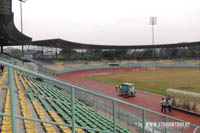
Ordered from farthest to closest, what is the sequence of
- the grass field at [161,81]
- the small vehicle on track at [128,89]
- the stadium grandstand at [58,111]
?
the grass field at [161,81], the small vehicle on track at [128,89], the stadium grandstand at [58,111]

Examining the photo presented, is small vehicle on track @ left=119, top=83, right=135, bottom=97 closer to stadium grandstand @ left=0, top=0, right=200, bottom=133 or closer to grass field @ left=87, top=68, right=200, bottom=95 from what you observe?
grass field @ left=87, top=68, right=200, bottom=95

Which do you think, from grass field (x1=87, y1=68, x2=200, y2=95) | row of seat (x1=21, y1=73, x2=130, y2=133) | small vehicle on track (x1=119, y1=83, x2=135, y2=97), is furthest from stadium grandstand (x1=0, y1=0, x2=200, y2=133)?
grass field (x1=87, y1=68, x2=200, y2=95)

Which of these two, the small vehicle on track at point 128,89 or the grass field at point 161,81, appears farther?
the grass field at point 161,81

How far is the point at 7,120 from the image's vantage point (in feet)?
14.4

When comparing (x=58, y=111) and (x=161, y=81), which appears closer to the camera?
(x=58, y=111)

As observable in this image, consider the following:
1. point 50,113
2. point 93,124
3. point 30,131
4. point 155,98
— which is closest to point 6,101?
point 50,113

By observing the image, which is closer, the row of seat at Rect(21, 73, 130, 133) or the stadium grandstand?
the stadium grandstand

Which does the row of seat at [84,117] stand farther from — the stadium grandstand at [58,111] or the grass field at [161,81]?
the grass field at [161,81]

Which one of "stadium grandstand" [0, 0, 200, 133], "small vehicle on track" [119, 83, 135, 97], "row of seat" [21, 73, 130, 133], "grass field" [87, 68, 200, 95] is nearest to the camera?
"stadium grandstand" [0, 0, 200, 133]

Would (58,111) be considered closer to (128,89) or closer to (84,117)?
(84,117)

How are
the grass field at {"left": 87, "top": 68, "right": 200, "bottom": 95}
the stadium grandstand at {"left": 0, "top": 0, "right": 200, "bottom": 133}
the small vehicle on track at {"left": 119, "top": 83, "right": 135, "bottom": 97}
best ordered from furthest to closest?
1. the grass field at {"left": 87, "top": 68, "right": 200, "bottom": 95}
2. the small vehicle on track at {"left": 119, "top": 83, "right": 135, "bottom": 97}
3. the stadium grandstand at {"left": 0, "top": 0, "right": 200, "bottom": 133}

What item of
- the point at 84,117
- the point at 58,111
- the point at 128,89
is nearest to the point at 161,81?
the point at 128,89

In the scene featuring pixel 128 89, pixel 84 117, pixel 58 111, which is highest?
pixel 58 111

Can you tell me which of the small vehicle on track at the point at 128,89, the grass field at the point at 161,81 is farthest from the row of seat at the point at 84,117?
the grass field at the point at 161,81
